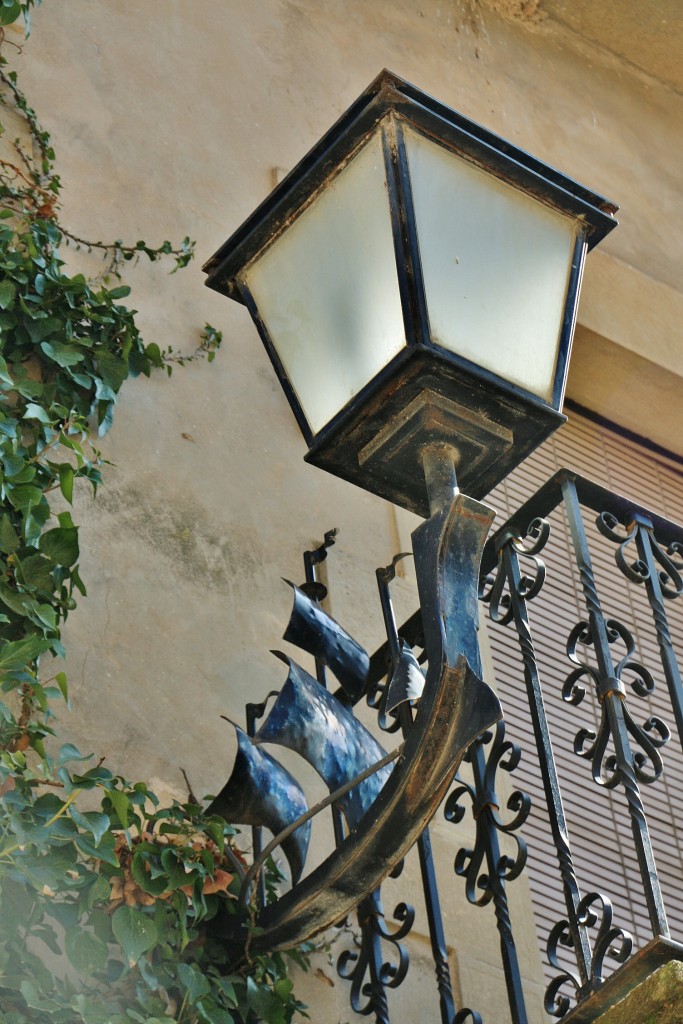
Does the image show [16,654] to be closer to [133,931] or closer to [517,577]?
[133,931]

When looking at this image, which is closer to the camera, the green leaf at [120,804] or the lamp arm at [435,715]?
the lamp arm at [435,715]

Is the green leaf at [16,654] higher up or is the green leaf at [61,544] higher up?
the green leaf at [61,544]

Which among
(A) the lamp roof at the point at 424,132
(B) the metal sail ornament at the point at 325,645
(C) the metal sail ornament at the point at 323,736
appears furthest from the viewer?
(B) the metal sail ornament at the point at 325,645

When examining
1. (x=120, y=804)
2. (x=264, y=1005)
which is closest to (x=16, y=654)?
(x=120, y=804)

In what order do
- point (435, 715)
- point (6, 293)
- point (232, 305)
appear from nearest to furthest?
point (435, 715), point (6, 293), point (232, 305)

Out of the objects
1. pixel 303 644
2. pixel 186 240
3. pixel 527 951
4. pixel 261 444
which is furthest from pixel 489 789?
pixel 186 240

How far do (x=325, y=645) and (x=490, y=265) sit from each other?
34.6 inches

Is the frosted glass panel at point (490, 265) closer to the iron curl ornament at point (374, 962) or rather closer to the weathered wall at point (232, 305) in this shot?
the iron curl ornament at point (374, 962)

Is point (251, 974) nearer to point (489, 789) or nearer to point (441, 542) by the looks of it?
point (489, 789)

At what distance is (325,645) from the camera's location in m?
3.08

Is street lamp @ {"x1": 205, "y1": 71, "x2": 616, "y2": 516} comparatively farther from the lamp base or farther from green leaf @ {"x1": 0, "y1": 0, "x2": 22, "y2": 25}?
green leaf @ {"x1": 0, "y1": 0, "x2": 22, "y2": 25}

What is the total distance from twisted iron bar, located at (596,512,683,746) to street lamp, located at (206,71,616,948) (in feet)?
1.63

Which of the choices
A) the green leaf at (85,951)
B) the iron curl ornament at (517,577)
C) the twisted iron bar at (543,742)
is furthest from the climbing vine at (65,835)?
the iron curl ornament at (517,577)

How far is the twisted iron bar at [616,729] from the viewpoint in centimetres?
243
